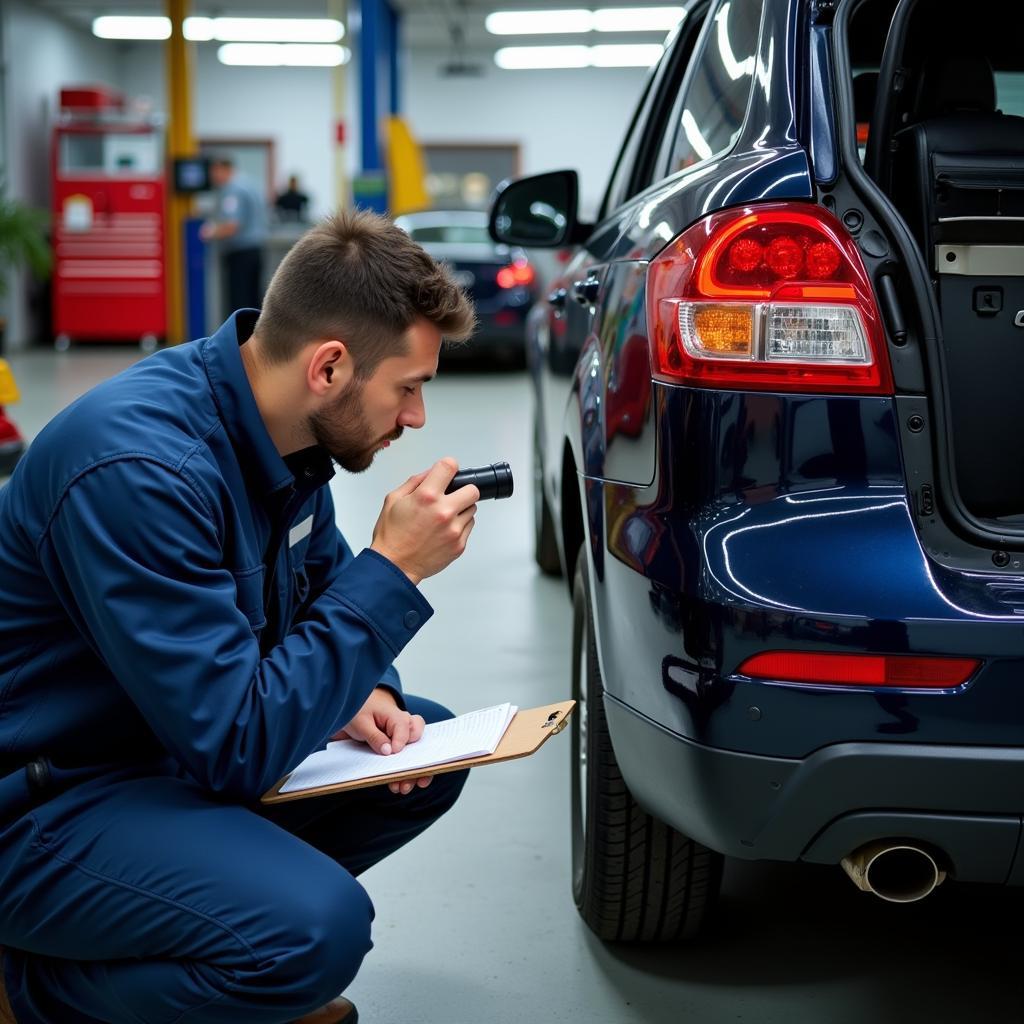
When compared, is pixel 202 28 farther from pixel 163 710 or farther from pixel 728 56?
pixel 163 710

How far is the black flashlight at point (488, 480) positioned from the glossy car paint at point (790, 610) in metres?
0.15

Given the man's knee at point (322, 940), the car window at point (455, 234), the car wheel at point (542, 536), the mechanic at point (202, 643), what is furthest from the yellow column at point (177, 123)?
the man's knee at point (322, 940)

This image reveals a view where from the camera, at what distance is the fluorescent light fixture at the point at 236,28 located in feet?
61.0

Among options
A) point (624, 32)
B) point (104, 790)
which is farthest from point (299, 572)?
point (624, 32)

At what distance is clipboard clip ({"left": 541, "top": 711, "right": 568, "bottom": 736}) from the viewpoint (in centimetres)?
175

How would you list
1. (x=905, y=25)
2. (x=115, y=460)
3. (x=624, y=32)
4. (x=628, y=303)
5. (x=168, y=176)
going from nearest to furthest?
(x=115, y=460), (x=905, y=25), (x=628, y=303), (x=168, y=176), (x=624, y=32)

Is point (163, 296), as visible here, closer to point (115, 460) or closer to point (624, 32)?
point (624, 32)

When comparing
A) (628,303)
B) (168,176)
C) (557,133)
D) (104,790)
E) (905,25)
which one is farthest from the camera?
(557,133)

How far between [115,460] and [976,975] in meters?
1.45

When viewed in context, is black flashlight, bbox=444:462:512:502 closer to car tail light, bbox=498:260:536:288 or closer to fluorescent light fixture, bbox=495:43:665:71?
car tail light, bbox=498:260:536:288

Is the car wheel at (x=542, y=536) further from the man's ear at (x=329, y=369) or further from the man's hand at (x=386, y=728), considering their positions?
the man's ear at (x=329, y=369)

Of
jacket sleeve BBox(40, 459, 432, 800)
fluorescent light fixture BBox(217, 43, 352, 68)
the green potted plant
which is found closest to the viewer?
jacket sleeve BBox(40, 459, 432, 800)

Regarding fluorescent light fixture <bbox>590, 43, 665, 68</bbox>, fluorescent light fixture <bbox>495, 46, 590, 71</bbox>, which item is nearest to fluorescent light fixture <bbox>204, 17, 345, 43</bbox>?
fluorescent light fixture <bbox>495, 46, 590, 71</bbox>

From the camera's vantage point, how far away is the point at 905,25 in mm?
1742
